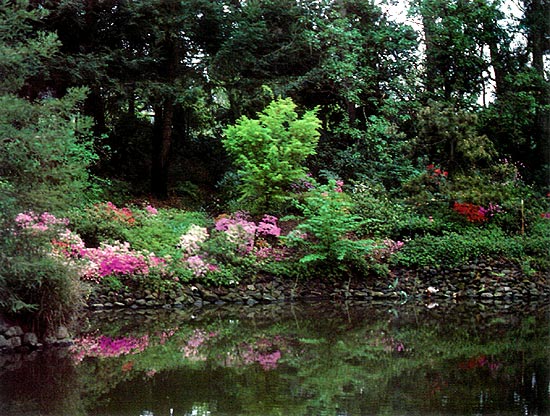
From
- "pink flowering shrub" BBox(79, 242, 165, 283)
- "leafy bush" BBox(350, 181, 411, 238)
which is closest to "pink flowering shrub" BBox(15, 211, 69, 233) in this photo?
"pink flowering shrub" BBox(79, 242, 165, 283)

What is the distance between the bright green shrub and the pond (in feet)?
12.3

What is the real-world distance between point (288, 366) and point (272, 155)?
7.24m

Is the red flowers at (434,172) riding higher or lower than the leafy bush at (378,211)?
higher

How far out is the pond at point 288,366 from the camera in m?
4.59

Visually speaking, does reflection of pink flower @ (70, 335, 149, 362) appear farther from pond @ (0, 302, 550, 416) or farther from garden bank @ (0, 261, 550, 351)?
garden bank @ (0, 261, 550, 351)

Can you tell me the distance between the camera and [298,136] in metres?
13.2

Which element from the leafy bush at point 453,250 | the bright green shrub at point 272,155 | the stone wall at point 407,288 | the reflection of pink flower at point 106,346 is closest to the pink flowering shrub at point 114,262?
the stone wall at point 407,288

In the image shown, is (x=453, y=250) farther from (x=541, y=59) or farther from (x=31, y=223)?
Answer: (x=541, y=59)

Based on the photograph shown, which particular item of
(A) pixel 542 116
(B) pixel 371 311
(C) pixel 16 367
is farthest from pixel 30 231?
(A) pixel 542 116

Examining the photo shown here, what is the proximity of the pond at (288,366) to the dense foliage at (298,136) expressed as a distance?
1.21 m

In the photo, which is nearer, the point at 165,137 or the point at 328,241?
the point at 328,241

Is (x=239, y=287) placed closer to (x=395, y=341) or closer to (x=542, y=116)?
(x=395, y=341)

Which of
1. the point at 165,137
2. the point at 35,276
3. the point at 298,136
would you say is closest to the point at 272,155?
the point at 298,136

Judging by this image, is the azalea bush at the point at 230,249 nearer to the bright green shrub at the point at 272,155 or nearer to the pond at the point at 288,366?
the bright green shrub at the point at 272,155
